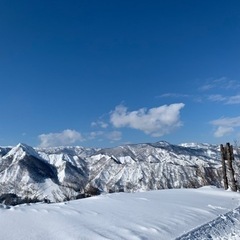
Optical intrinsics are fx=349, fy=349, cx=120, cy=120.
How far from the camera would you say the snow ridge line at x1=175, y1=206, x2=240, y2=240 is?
893 centimetres

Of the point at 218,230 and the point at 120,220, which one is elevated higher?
the point at 120,220

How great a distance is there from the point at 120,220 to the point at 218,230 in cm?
276

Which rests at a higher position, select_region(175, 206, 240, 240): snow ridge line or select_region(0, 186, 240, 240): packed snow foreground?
select_region(0, 186, 240, 240): packed snow foreground

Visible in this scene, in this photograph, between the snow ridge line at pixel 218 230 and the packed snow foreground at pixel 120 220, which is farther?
the snow ridge line at pixel 218 230

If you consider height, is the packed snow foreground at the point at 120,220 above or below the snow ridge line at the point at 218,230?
above

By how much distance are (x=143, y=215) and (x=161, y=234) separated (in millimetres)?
2189

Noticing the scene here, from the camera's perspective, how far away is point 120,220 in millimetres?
10109

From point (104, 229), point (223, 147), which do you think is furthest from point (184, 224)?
point (223, 147)

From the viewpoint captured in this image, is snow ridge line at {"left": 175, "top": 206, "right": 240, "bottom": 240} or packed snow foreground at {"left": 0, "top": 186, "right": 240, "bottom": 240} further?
snow ridge line at {"left": 175, "top": 206, "right": 240, "bottom": 240}

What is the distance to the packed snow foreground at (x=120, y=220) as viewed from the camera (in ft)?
28.0

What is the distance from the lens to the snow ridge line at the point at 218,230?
893 centimetres

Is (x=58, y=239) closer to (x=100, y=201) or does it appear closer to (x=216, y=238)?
(x=216, y=238)

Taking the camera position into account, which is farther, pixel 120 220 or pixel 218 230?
pixel 120 220

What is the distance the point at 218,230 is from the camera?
9703mm
